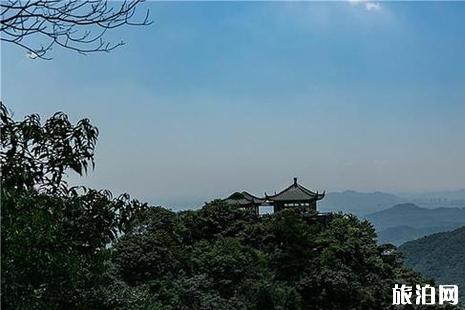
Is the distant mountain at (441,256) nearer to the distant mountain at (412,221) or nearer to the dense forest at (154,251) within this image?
the dense forest at (154,251)

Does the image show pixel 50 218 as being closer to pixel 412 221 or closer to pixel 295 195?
pixel 295 195

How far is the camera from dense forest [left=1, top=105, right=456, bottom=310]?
6.10ft

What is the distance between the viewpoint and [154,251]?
327 inches

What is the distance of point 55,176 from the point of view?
2061mm

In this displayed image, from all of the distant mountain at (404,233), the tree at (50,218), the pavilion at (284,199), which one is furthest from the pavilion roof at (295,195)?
the distant mountain at (404,233)

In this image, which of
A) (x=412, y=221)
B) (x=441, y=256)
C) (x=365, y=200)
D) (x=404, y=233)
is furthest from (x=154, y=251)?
(x=365, y=200)

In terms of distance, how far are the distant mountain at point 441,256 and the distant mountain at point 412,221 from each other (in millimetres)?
18337

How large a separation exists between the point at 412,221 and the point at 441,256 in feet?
127

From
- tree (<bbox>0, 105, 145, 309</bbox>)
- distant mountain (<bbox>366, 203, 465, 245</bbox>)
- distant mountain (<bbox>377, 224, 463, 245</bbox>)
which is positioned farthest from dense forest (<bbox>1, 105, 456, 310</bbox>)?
distant mountain (<bbox>366, 203, 465, 245</bbox>)

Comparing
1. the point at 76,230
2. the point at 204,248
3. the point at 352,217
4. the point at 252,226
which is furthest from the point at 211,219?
the point at 76,230

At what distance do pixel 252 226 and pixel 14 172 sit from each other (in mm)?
9154

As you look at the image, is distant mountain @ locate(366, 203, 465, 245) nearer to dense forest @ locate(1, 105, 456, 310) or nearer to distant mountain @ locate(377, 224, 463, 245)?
distant mountain @ locate(377, 224, 463, 245)

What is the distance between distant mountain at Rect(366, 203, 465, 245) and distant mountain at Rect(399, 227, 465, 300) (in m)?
18.3

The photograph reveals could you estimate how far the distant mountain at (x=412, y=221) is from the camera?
5050cm
